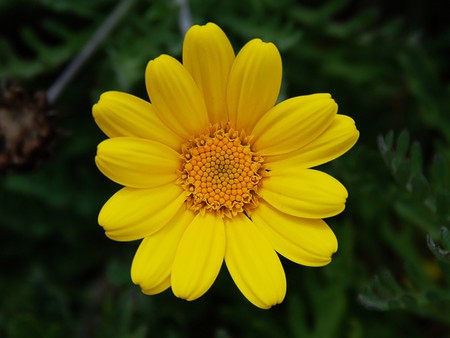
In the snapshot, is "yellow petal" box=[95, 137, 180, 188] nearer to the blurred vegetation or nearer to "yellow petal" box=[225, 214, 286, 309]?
"yellow petal" box=[225, 214, 286, 309]

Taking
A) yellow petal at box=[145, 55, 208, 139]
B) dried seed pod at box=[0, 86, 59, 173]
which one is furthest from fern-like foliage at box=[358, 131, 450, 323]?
dried seed pod at box=[0, 86, 59, 173]

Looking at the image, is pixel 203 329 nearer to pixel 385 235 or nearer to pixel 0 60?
pixel 385 235

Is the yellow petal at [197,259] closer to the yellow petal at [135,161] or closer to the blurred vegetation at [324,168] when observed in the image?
the yellow petal at [135,161]

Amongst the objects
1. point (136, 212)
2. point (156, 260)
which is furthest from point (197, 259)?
point (136, 212)

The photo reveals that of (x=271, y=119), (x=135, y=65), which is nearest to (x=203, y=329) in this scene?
(x=135, y=65)

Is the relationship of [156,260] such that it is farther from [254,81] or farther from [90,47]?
[90,47]

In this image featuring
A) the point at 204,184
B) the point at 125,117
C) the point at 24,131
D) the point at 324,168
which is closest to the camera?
the point at 125,117
